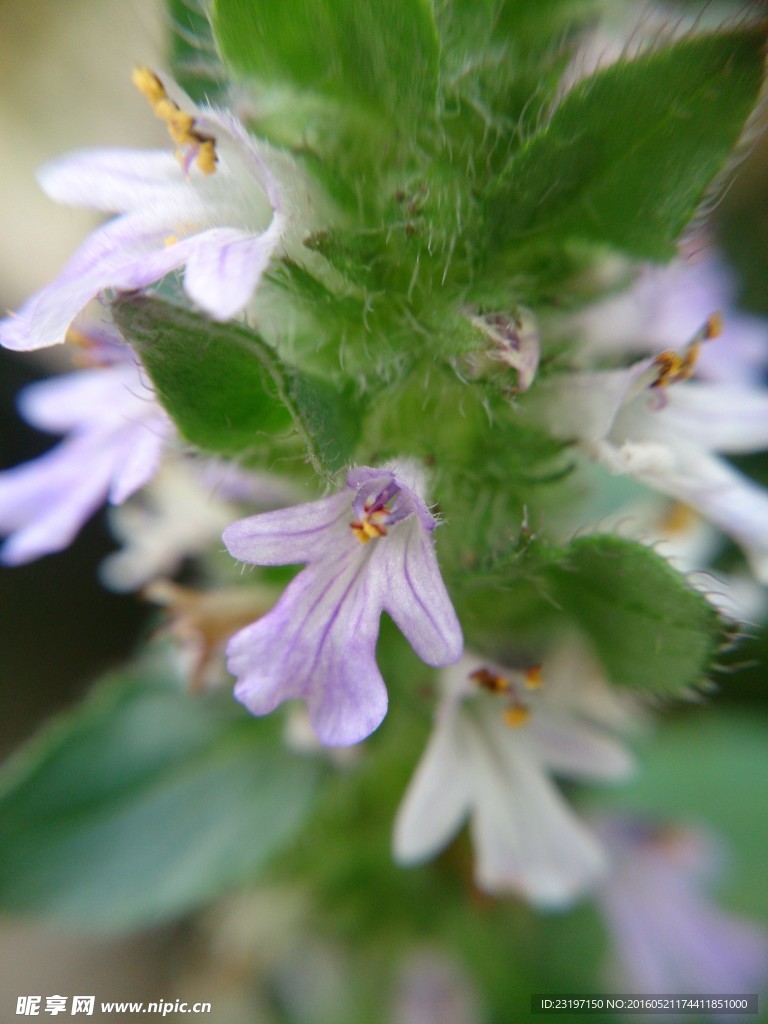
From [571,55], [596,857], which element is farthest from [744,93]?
[596,857]

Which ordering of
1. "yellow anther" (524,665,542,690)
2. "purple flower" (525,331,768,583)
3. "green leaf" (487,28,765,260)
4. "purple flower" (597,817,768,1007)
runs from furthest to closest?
"purple flower" (597,817,768,1007), "yellow anther" (524,665,542,690), "purple flower" (525,331,768,583), "green leaf" (487,28,765,260)

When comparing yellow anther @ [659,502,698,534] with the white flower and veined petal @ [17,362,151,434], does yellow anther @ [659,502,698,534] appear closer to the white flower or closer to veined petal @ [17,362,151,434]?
the white flower

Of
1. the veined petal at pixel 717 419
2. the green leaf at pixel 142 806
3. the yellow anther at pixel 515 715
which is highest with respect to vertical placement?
the veined petal at pixel 717 419

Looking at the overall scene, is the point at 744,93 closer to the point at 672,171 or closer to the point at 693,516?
the point at 672,171

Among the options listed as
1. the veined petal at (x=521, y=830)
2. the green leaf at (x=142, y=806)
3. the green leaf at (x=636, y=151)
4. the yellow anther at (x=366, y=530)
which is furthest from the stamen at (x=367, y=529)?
the green leaf at (x=142, y=806)

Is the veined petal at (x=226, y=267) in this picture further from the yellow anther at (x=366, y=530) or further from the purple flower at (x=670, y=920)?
the purple flower at (x=670, y=920)

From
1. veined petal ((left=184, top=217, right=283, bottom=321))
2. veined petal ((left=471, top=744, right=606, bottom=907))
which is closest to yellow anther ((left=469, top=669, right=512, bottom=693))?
veined petal ((left=471, top=744, right=606, bottom=907))
